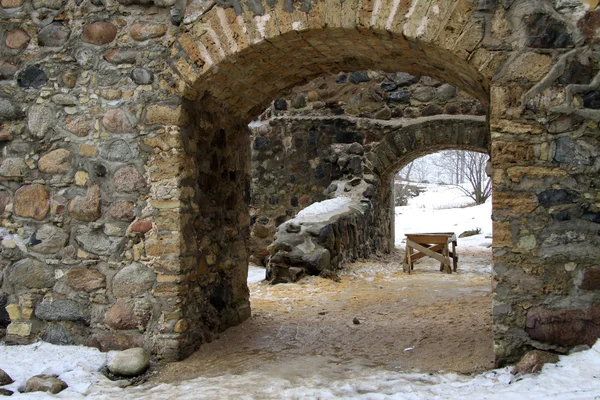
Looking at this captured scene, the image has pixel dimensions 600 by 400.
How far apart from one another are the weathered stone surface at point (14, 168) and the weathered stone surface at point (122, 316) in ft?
3.60

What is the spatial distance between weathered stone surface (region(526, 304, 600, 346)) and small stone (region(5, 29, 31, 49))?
358cm

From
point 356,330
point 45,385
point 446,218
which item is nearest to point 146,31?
point 45,385

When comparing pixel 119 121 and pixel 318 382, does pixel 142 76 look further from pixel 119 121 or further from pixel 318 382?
pixel 318 382

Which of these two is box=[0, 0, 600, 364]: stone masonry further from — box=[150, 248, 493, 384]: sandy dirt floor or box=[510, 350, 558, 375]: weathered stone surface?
box=[150, 248, 493, 384]: sandy dirt floor

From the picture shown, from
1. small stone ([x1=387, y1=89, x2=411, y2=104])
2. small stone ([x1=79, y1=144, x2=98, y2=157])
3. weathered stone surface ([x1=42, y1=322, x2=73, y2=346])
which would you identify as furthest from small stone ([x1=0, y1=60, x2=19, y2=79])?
small stone ([x1=387, y1=89, x2=411, y2=104])

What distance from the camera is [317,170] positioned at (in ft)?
30.9

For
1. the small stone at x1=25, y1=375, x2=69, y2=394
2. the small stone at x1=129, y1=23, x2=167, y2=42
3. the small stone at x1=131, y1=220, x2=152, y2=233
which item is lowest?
the small stone at x1=25, y1=375, x2=69, y2=394

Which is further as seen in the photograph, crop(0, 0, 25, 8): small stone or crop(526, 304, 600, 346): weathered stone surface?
crop(0, 0, 25, 8): small stone

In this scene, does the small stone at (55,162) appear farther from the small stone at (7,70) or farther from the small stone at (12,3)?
the small stone at (12,3)

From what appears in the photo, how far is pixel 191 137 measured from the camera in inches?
147

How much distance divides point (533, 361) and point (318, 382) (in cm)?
114

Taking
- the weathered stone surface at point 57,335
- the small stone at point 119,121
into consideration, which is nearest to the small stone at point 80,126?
the small stone at point 119,121

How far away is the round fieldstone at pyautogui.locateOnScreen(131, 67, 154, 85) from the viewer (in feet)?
11.9

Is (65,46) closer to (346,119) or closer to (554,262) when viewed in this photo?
(554,262)
